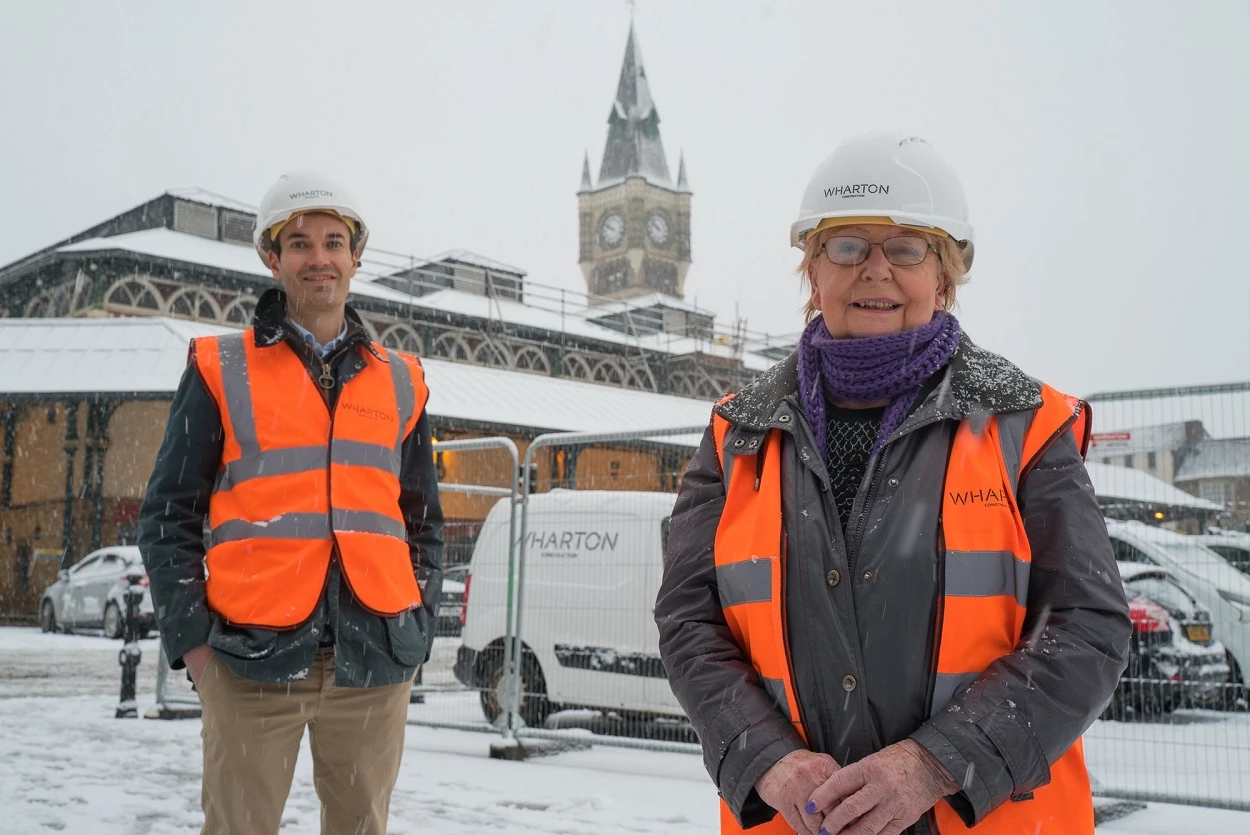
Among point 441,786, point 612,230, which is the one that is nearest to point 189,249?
point 441,786

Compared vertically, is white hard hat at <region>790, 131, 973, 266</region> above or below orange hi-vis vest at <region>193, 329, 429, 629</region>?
above

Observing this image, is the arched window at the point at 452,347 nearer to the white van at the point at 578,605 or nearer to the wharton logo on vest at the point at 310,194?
the white van at the point at 578,605

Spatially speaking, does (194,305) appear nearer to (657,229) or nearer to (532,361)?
(532,361)

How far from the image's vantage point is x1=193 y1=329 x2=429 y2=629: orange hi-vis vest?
313 centimetres

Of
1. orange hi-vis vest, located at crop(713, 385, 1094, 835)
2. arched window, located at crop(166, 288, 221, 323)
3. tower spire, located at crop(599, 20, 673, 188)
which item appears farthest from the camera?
tower spire, located at crop(599, 20, 673, 188)

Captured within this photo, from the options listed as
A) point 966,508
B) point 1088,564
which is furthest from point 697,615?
point 1088,564

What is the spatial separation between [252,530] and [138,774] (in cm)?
429

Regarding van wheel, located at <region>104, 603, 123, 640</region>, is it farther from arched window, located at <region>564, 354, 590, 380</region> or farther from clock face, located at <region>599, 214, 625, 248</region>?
clock face, located at <region>599, 214, 625, 248</region>

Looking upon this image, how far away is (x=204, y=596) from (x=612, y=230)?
102 metres

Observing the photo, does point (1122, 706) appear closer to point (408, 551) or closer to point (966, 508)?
point (408, 551)

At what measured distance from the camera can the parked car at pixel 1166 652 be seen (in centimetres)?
628

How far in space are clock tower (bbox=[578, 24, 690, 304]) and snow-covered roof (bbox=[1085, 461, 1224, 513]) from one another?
303ft

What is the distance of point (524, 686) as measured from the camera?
876 centimetres

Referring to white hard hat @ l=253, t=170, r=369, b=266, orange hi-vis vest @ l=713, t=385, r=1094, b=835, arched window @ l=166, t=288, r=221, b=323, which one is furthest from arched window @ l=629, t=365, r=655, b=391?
orange hi-vis vest @ l=713, t=385, r=1094, b=835
